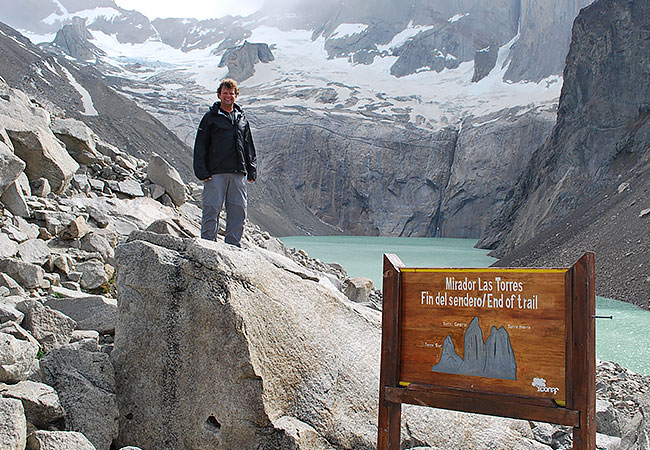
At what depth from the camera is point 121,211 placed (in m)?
7.98

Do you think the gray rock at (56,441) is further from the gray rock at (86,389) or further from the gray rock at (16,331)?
the gray rock at (16,331)

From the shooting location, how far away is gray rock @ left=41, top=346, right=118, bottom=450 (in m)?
3.02

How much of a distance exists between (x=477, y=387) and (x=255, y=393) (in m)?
1.24

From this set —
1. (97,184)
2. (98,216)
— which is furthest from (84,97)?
(98,216)

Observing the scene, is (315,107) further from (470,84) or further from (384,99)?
(470,84)

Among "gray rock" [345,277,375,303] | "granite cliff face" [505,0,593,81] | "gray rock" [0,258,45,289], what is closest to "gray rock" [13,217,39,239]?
"gray rock" [0,258,45,289]

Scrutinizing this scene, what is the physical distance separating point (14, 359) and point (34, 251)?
8.80 feet

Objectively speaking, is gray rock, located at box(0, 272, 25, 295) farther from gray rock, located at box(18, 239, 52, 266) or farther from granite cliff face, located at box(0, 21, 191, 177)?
granite cliff face, located at box(0, 21, 191, 177)

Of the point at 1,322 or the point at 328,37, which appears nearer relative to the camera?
the point at 1,322

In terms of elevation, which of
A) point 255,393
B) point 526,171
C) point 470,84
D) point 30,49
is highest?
point 470,84

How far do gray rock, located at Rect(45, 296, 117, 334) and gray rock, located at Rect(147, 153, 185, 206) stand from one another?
538 cm

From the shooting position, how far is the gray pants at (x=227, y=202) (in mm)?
4910

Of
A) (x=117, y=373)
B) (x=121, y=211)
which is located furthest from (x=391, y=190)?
(x=117, y=373)

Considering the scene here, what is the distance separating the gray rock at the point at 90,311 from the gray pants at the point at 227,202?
3.60 ft
